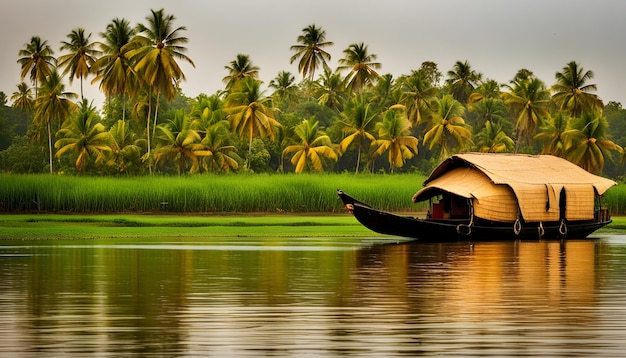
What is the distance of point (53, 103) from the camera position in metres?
68.6

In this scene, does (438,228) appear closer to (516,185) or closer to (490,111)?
(516,185)

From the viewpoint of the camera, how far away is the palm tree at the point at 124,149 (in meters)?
62.4

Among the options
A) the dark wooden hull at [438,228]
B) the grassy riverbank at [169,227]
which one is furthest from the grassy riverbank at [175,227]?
the dark wooden hull at [438,228]

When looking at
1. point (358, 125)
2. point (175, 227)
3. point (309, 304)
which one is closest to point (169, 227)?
point (175, 227)

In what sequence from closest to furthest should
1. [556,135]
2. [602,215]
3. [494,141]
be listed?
[602,215], [556,135], [494,141]

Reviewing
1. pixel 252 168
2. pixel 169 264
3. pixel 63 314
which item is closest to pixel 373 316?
pixel 63 314

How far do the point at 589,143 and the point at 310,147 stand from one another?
17037 millimetres

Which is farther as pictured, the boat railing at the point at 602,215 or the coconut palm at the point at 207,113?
the coconut palm at the point at 207,113

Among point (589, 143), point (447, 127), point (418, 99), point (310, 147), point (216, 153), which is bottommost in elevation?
point (216, 153)

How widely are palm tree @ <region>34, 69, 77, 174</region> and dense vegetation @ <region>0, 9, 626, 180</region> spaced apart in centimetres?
9

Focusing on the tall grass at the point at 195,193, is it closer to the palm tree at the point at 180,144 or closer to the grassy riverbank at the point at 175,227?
the grassy riverbank at the point at 175,227

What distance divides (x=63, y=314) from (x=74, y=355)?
10.3 ft

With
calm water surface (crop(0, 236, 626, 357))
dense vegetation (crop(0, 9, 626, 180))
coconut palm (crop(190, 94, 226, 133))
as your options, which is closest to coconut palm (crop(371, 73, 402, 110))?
dense vegetation (crop(0, 9, 626, 180))

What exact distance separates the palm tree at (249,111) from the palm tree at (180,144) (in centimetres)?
310
